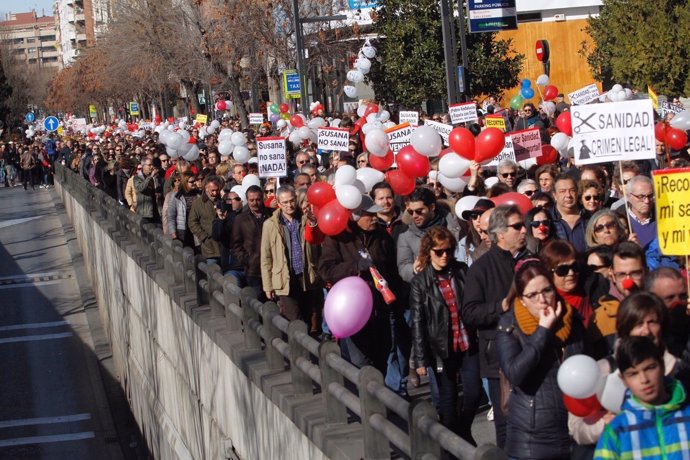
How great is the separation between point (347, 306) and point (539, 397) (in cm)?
229

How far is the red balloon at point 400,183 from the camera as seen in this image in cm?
1211

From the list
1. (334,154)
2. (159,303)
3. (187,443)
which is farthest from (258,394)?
(334,154)

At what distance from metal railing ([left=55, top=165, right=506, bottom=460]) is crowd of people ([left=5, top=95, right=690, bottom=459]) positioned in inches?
18.4

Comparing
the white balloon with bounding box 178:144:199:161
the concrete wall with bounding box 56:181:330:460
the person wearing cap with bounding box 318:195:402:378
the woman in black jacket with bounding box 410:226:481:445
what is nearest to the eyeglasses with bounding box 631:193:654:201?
the woman in black jacket with bounding box 410:226:481:445

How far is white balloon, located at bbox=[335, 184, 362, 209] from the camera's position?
960 centimetres

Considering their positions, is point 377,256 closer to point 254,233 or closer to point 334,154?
point 254,233

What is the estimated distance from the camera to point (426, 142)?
12453mm

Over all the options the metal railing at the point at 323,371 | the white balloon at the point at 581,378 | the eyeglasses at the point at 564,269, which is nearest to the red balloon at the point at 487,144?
the metal railing at the point at 323,371

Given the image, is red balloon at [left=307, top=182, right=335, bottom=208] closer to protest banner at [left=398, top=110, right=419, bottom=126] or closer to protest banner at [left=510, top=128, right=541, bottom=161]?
protest banner at [left=510, top=128, right=541, bottom=161]

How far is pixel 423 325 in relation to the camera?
789 centimetres

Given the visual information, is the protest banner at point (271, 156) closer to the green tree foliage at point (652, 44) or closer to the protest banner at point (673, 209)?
the protest banner at point (673, 209)

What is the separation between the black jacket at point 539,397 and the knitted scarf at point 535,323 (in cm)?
3

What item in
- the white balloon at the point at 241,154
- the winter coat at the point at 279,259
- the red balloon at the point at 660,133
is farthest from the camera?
the white balloon at the point at 241,154

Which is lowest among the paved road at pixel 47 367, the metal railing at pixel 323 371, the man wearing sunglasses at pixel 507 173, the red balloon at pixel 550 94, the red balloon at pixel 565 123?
the paved road at pixel 47 367
